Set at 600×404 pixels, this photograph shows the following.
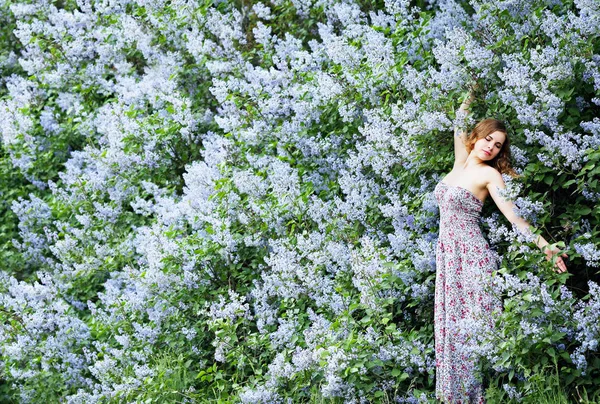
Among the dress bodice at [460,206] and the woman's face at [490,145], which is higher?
the woman's face at [490,145]

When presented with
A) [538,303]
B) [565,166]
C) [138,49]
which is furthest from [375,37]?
[138,49]

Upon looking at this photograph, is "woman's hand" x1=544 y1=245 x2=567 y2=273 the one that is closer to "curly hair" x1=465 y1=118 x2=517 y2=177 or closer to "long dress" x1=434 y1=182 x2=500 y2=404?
"long dress" x1=434 y1=182 x2=500 y2=404

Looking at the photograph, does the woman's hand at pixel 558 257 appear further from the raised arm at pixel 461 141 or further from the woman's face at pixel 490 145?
the raised arm at pixel 461 141

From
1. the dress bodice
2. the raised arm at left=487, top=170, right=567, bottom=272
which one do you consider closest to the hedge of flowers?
the raised arm at left=487, top=170, right=567, bottom=272

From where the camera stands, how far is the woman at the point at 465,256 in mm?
4672

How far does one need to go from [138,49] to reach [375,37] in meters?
3.40

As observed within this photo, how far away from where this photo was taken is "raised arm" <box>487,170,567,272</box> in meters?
4.43

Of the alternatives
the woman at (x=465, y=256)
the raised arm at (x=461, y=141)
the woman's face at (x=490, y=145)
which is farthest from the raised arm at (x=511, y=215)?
the raised arm at (x=461, y=141)

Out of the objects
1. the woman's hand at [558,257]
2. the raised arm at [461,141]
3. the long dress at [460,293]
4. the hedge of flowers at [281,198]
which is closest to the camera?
the woman's hand at [558,257]

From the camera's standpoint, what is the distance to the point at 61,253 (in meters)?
7.62

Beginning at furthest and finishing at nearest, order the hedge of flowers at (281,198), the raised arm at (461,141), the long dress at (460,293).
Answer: the raised arm at (461,141) < the hedge of flowers at (281,198) < the long dress at (460,293)

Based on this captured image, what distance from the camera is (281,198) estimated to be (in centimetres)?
609

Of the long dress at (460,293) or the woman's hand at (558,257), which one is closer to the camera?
the woman's hand at (558,257)

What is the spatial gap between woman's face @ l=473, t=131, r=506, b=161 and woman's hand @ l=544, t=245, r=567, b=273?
0.66 metres
